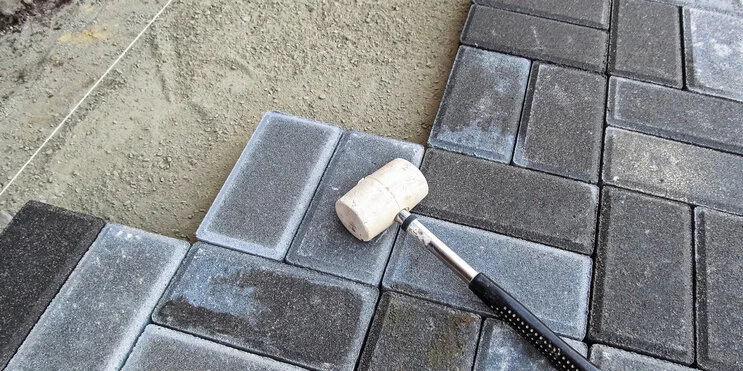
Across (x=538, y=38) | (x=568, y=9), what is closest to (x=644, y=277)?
(x=538, y=38)

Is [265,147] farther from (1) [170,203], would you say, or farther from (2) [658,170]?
(2) [658,170]

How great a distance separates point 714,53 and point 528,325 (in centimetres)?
134

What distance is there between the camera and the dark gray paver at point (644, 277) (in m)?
1.47

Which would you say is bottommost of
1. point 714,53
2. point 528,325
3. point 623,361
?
point 623,361

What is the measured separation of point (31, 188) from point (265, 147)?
778 mm

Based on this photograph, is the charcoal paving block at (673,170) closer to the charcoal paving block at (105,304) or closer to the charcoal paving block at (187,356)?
the charcoal paving block at (187,356)

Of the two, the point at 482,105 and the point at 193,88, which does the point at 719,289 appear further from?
the point at 193,88

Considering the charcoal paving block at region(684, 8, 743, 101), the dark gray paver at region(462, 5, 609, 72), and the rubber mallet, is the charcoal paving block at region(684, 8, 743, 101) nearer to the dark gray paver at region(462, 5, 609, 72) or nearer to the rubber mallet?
the dark gray paver at region(462, 5, 609, 72)

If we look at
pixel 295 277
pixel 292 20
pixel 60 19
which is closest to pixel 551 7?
pixel 292 20

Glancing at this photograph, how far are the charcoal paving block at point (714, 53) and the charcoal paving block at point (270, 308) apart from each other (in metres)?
1.35

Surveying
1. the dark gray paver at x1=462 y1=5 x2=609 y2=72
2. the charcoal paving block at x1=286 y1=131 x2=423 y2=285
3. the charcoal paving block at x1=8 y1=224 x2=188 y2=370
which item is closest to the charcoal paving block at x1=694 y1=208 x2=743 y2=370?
the dark gray paver at x1=462 y1=5 x2=609 y2=72

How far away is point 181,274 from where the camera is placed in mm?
1559

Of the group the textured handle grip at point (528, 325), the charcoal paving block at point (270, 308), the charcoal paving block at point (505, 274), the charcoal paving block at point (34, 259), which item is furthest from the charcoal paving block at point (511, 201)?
the charcoal paving block at point (34, 259)

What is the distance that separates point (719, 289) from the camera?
1.54 meters
